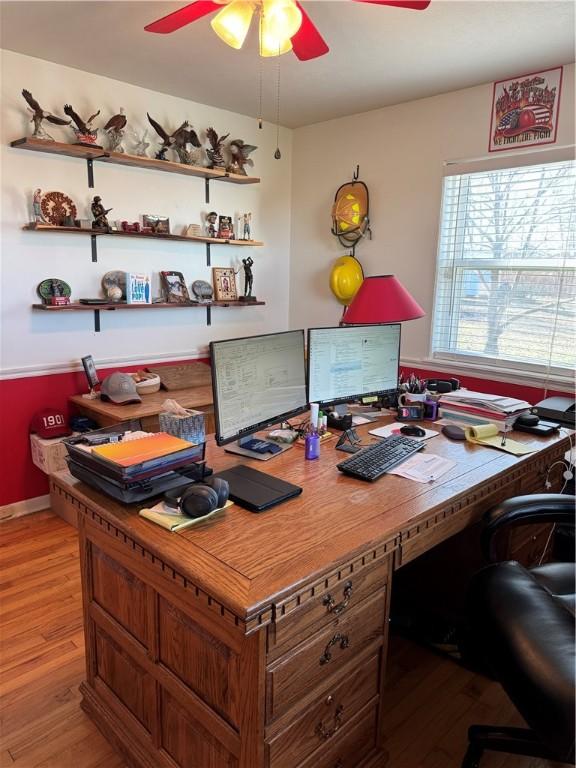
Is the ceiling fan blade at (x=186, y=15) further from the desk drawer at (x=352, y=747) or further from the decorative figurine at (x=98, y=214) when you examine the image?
the desk drawer at (x=352, y=747)

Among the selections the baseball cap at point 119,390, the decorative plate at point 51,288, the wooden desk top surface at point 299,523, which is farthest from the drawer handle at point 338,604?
the decorative plate at point 51,288

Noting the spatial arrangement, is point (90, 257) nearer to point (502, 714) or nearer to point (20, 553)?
point (20, 553)

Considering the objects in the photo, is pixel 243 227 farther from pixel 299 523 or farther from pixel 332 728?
pixel 332 728

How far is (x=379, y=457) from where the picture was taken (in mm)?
1779

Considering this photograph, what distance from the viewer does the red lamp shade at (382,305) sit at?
2324 millimetres

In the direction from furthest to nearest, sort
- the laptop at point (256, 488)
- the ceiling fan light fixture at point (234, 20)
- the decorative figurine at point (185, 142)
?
1. the decorative figurine at point (185, 142)
2. the ceiling fan light fixture at point (234, 20)
3. the laptop at point (256, 488)

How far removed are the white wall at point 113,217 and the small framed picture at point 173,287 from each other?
0.08 metres

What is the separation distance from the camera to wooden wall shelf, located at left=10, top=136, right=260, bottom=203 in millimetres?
2822

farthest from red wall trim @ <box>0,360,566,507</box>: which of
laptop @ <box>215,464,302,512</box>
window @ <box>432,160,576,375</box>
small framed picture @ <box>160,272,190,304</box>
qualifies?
laptop @ <box>215,464,302,512</box>

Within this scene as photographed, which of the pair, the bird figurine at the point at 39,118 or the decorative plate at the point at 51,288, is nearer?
the bird figurine at the point at 39,118

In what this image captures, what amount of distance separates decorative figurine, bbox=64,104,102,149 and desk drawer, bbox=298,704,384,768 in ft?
10.0

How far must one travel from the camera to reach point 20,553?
274 cm

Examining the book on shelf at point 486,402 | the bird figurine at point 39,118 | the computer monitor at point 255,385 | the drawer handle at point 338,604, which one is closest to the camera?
the drawer handle at point 338,604

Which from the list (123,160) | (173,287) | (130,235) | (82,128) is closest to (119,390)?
(173,287)
